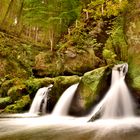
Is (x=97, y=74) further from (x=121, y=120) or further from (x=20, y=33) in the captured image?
(x=20, y=33)

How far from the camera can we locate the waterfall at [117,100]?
8.12 m

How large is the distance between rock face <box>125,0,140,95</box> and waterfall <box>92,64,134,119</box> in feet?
0.89

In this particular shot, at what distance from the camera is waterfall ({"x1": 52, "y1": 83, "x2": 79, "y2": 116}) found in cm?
943

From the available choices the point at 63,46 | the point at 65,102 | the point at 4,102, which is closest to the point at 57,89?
the point at 65,102

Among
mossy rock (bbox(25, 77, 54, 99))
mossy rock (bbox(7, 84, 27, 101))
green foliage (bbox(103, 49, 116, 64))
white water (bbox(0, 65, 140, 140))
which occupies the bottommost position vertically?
white water (bbox(0, 65, 140, 140))

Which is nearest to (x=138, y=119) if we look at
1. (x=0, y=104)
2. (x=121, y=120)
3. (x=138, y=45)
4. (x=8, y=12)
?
(x=121, y=120)

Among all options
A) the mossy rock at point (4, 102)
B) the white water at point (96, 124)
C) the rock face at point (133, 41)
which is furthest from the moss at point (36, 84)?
the rock face at point (133, 41)

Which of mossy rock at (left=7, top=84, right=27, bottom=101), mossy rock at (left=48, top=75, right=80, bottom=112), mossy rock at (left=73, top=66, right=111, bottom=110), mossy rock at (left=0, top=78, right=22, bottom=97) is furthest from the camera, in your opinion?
mossy rock at (left=0, top=78, right=22, bottom=97)

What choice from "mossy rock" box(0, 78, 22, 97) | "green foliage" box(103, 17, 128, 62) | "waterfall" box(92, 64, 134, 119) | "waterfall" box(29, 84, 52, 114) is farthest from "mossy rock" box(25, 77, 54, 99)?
"waterfall" box(92, 64, 134, 119)

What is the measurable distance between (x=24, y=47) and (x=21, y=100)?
6.89m

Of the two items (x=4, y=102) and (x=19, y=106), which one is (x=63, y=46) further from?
(x=19, y=106)

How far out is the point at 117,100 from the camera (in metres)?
8.45

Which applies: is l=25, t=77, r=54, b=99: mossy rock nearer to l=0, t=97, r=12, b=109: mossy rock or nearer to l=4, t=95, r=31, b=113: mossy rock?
l=4, t=95, r=31, b=113: mossy rock

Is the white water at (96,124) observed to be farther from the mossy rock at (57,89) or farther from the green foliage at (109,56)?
the green foliage at (109,56)
